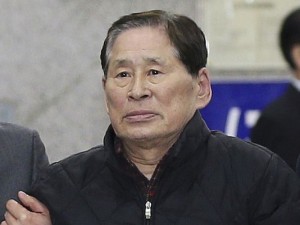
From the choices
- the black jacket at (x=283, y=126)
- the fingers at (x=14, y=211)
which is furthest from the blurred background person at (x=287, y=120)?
the fingers at (x=14, y=211)

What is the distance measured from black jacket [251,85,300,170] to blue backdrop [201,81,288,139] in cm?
49

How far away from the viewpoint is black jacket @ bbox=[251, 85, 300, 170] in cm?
496

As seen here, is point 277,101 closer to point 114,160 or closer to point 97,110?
point 97,110

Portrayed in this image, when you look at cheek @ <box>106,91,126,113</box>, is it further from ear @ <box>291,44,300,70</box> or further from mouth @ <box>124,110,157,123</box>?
ear @ <box>291,44,300,70</box>

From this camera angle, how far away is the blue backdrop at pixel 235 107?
561cm

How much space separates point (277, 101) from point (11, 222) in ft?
6.43

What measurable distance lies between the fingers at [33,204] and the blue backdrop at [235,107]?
2179 millimetres

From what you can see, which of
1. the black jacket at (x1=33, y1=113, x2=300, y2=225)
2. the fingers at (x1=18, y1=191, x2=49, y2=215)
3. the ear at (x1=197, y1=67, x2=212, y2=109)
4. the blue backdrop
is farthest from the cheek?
the blue backdrop

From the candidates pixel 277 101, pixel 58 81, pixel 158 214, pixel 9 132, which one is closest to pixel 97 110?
pixel 58 81

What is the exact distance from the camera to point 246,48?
591cm

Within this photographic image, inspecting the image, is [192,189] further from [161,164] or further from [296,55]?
[296,55]

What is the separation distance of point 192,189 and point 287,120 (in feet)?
5.57

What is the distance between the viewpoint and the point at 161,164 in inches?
135

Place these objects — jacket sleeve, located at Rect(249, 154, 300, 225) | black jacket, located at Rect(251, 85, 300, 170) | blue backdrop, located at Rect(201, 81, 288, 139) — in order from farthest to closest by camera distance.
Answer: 1. blue backdrop, located at Rect(201, 81, 288, 139)
2. black jacket, located at Rect(251, 85, 300, 170)
3. jacket sleeve, located at Rect(249, 154, 300, 225)
